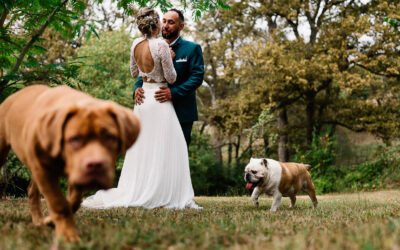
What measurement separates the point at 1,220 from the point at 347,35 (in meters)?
19.2

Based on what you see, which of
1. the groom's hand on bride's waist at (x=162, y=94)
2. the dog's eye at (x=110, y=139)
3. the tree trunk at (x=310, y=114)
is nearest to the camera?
the dog's eye at (x=110, y=139)

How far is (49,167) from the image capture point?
2473mm

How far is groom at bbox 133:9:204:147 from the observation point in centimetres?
593

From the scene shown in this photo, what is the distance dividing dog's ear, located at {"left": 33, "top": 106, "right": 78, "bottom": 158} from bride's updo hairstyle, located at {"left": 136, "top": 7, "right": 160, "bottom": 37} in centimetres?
339

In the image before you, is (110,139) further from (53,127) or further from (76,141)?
(53,127)

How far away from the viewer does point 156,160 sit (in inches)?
219

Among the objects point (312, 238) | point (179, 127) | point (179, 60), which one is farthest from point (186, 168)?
point (312, 238)

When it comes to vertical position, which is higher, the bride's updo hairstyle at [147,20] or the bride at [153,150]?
the bride's updo hairstyle at [147,20]

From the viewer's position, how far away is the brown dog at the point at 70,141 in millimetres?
→ 2183

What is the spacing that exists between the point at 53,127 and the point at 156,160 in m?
3.41

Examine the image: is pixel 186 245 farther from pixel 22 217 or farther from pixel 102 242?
pixel 22 217

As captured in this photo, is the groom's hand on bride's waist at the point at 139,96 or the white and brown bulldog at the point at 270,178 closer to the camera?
the groom's hand on bride's waist at the point at 139,96

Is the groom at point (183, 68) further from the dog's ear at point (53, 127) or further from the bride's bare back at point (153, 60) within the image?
the dog's ear at point (53, 127)

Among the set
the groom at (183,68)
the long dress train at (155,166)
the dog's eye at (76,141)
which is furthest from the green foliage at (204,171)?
the dog's eye at (76,141)
